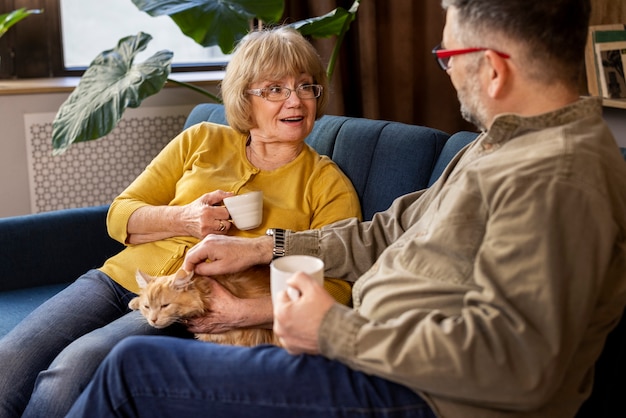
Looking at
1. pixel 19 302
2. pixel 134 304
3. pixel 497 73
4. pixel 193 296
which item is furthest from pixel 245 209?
pixel 19 302

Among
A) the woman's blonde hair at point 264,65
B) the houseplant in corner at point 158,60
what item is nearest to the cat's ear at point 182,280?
the woman's blonde hair at point 264,65

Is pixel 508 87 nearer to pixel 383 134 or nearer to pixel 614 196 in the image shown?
pixel 614 196

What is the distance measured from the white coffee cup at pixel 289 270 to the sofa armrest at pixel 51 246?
1.27 meters

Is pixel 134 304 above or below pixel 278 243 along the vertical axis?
below

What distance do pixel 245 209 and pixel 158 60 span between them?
3.57 ft

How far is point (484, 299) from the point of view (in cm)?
113

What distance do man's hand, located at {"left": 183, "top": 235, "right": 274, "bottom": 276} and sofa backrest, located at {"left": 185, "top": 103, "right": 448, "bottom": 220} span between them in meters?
0.38

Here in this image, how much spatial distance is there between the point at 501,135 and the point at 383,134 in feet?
2.66

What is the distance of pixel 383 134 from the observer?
206cm

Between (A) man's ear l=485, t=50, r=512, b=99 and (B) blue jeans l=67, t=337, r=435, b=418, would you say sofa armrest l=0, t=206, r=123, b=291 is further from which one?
(A) man's ear l=485, t=50, r=512, b=99

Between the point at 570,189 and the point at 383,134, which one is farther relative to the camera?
the point at 383,134

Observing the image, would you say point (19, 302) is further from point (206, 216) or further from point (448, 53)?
point (448, 53)

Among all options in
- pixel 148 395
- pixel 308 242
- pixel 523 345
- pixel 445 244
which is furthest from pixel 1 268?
pixel 523 345

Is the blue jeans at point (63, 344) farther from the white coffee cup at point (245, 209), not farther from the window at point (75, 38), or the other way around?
the window at point (75, 38)
